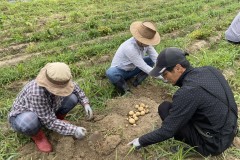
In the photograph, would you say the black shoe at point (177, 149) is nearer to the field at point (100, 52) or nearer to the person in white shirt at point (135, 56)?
the field at point (100, 52)

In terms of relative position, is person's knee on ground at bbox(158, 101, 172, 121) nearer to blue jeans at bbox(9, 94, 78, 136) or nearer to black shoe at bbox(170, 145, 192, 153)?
black shoe at bbox(170, 145, 192, 153)

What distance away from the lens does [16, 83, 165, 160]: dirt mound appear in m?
3.55

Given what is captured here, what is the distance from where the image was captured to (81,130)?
3527 millimetres

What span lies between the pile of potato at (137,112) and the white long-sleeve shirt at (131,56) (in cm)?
51

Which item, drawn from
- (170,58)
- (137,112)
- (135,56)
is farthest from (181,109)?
(135,56)

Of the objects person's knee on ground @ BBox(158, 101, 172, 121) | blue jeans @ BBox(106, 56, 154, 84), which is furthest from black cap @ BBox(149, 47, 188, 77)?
blue jeans @ BBox(106, 56, 154, 84)

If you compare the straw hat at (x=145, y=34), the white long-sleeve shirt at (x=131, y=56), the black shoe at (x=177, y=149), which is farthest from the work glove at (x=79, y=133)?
the straw hat at (x=145, y=34)

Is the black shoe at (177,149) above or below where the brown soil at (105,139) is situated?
above

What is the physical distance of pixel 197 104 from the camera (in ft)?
9.43

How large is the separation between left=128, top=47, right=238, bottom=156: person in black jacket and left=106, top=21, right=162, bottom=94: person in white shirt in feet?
4.47

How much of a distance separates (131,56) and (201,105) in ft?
5.99

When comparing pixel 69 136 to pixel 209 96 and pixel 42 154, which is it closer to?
pixel 42 154

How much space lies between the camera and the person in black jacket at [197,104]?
2878 mm

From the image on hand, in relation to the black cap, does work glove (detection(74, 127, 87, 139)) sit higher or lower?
lower
